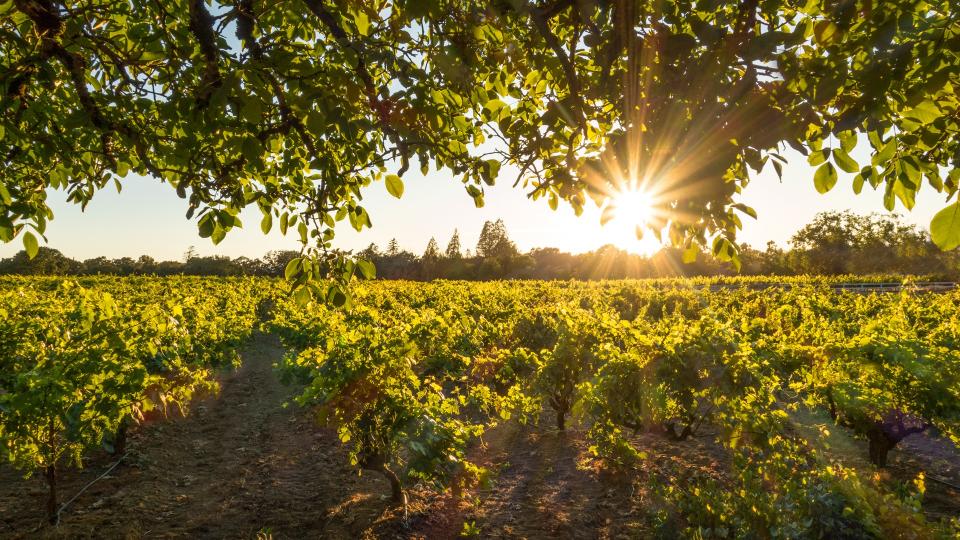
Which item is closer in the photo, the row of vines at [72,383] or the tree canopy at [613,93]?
the tree canopy at [613,93]

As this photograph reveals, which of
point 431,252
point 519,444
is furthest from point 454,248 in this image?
point 519,444

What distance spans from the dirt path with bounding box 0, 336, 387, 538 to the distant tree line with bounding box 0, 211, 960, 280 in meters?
61.9

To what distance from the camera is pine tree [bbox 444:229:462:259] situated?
82.1 meters

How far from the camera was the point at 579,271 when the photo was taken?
242 feet

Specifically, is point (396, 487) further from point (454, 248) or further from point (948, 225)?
point (454, 248)

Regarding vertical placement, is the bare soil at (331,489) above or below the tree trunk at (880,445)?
below

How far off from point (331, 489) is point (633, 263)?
72.3 m

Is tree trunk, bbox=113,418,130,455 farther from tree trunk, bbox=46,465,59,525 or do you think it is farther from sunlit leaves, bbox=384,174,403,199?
sunlit leaves, bbox=384,174,403,199

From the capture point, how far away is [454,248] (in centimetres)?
8569

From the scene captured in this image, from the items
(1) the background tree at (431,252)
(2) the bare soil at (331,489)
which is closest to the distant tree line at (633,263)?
A: (1) the background tree at (431,252)

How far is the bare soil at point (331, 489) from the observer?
17.1 feet

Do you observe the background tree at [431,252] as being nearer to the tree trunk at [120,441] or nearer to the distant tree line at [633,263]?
the distant tree line at [633,263]

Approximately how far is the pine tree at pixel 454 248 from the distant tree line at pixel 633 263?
42cm

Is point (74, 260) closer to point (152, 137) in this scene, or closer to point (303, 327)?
point (303, 327)
